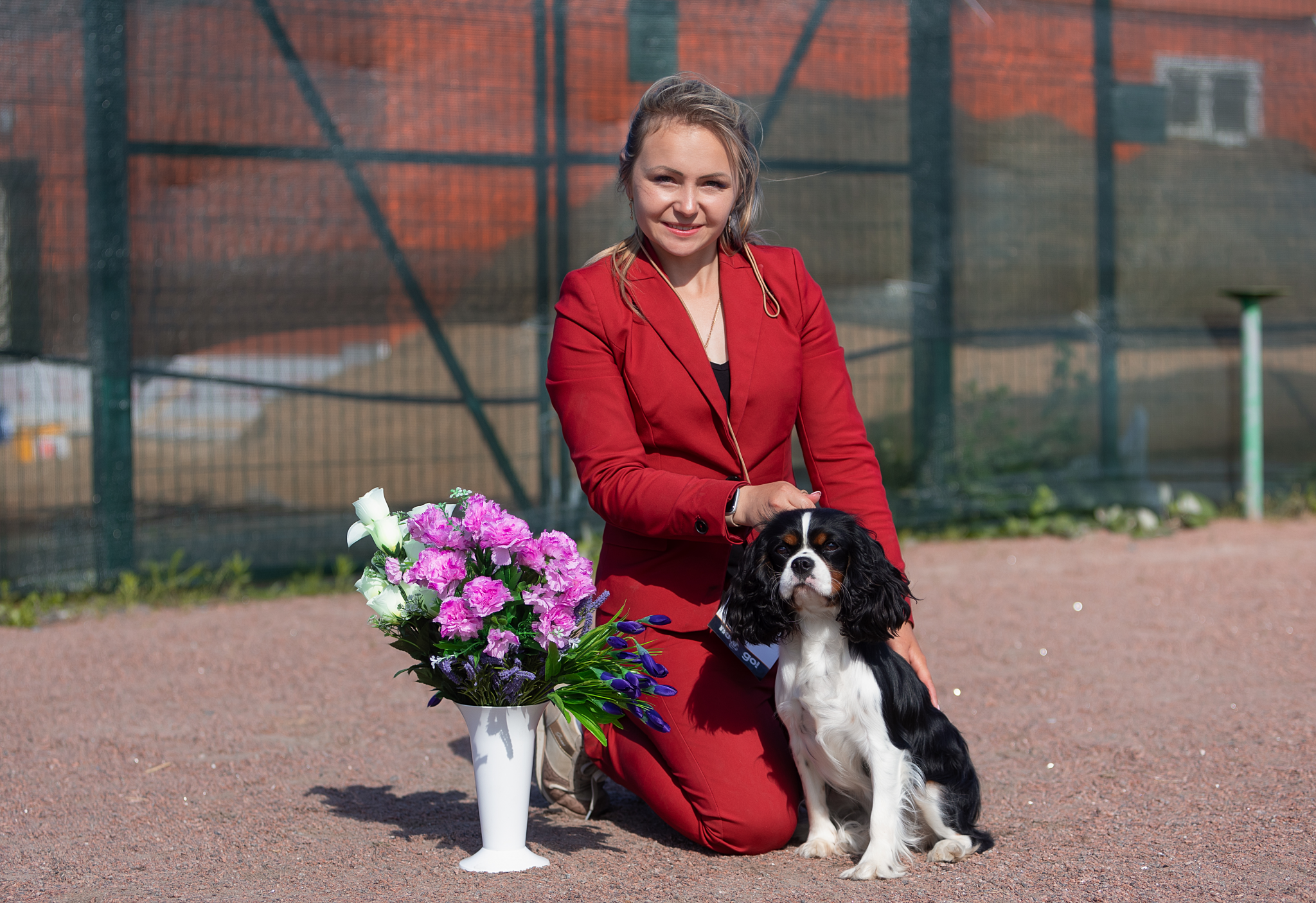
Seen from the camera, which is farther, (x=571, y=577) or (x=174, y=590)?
(x=174, y=590)

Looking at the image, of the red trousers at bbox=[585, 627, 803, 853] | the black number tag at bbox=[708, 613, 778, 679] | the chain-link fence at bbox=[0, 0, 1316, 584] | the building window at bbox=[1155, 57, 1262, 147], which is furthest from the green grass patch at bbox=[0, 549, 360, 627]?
the building window at bbox=[1155, 57, 1262, 147]

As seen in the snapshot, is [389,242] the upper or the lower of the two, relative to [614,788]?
upper

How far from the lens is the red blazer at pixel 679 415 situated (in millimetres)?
3311

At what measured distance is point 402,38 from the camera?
6898 millimetres

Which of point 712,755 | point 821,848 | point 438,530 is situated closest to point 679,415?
point 438,530

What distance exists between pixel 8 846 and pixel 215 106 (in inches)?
172

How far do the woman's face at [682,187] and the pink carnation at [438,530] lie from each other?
0.97m

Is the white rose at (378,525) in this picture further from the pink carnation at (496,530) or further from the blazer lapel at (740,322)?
the blazer lapel at (740,322)

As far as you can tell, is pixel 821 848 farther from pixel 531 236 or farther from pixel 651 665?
pixel 531 236

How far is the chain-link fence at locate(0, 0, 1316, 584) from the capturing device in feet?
21.0

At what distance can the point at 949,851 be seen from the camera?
10.0 feet

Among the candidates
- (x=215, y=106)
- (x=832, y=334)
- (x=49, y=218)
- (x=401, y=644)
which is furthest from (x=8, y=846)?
(x=215, y=106)

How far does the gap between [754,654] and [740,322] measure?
2.85 ft

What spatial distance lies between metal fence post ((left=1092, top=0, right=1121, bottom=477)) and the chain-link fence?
2cm
